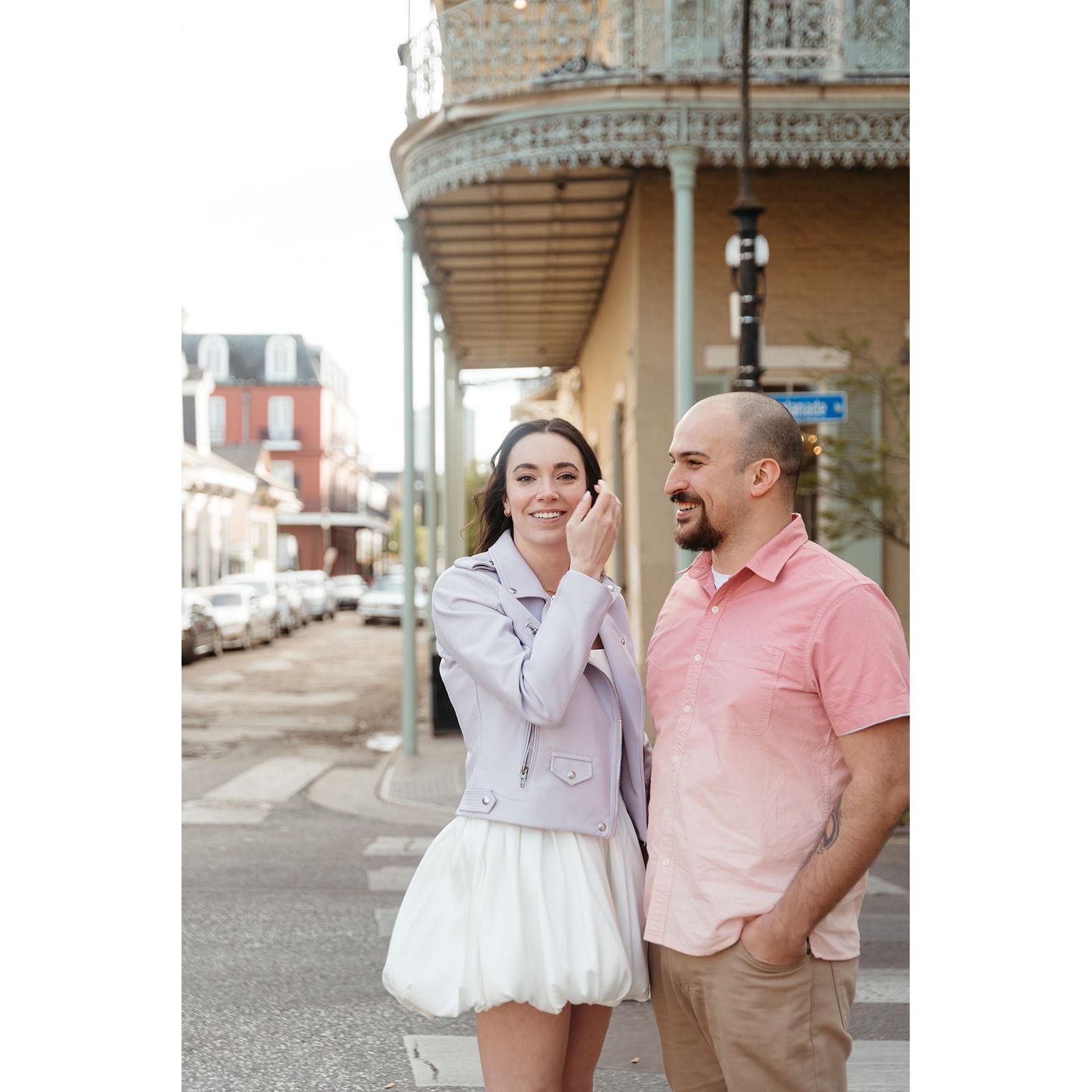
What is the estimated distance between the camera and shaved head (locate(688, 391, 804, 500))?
2.33 m

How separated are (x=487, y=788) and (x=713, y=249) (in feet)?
31.5

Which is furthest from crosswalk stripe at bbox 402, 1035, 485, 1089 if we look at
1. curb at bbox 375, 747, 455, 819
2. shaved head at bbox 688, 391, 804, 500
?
curb at bbox 375, 747, 455, 819

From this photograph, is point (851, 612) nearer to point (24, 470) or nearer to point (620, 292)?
point (24, 470)

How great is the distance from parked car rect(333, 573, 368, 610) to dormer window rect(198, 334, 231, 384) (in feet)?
77.9

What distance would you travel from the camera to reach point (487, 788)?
2.47 meters

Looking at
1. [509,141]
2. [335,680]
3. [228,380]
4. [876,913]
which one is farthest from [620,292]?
[228,380]

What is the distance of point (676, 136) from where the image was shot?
9297mm

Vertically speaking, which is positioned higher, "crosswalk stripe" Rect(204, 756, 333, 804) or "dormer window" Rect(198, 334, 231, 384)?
"dormer window" Rect(198, 334, 231, 384)

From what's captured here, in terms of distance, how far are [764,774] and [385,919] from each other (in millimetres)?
4366

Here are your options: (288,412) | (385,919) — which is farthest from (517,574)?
(288,412)

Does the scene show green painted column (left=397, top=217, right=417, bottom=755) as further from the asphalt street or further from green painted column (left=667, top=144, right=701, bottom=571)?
green painted column (left=667, top=144, right=701, bottom=571)

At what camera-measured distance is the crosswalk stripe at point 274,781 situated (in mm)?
10078

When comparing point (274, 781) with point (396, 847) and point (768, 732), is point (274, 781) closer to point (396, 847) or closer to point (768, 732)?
point (396, 847)

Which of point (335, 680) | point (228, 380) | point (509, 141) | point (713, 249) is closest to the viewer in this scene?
point (509, 141)
